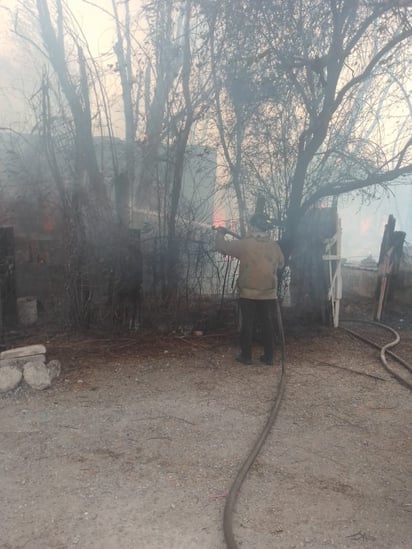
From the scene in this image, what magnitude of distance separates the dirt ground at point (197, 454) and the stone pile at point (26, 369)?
0.11 m

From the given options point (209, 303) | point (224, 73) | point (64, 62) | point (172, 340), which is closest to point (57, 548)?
point (172, 340)

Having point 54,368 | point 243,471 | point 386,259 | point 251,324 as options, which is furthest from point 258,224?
point 386,259

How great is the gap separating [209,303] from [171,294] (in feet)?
1.84

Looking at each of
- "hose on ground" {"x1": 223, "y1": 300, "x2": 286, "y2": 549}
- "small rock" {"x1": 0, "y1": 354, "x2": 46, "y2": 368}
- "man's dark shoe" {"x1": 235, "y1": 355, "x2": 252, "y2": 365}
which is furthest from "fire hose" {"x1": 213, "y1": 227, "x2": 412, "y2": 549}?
"small rock" {"x1": 0, "y1": 354, "x2": 46, "y2": 368}

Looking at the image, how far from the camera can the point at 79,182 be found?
7371 millimetres

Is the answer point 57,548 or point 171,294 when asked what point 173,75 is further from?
point 57,548

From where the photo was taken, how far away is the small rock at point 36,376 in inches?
201

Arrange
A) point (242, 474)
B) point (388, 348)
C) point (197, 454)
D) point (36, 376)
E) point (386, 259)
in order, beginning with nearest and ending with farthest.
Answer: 1. point (242, 474)
2. point (197, 454)
3. point (36, 376)
4. point (388, 348)
5. point (386, 259)

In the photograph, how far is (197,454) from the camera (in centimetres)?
390

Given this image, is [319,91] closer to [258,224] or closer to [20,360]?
[258,224]

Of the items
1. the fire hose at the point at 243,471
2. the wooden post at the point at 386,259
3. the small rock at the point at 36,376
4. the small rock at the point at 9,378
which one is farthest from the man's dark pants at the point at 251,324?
the wooden post at the point at 386,259

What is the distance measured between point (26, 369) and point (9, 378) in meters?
0.19

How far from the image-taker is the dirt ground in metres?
2.98

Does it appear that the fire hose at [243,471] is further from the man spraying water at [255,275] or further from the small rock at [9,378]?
the small rock at [9,378]
